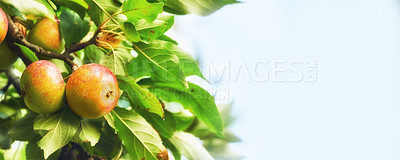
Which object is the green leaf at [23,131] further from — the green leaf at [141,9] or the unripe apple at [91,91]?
the green leaf at [141,9]

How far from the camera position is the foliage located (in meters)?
0.42

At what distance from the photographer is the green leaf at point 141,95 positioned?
441 millimetres

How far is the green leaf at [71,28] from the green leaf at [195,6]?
11cm

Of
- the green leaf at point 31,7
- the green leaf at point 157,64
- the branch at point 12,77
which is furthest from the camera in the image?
the branch at point 12,77

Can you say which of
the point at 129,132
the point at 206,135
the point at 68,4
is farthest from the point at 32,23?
the point at 206,135

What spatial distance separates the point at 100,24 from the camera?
0.46 metres

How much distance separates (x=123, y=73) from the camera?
1.59 ft

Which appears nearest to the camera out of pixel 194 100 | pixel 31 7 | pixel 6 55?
pixel 31 7

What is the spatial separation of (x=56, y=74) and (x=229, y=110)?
0.46 metres

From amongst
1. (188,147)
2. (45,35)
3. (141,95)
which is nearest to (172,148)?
(188,147)

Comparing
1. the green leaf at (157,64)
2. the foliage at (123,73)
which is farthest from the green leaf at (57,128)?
the green leaf at (157,64)

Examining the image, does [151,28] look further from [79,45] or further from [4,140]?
[4,140]

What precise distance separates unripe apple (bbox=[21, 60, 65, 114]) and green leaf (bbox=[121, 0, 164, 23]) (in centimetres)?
10

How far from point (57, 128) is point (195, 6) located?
0.75ft
